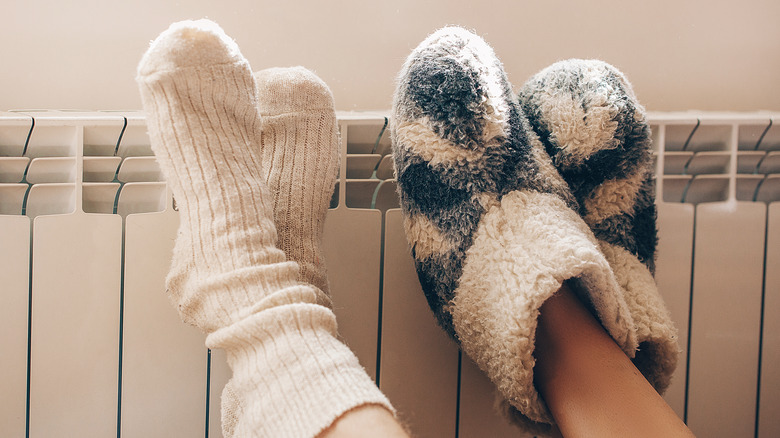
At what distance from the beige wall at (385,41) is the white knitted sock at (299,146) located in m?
0.09

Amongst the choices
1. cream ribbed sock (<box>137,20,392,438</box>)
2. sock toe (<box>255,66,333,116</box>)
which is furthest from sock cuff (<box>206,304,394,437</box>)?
sock toe (<box>255,66,333,116</box>)

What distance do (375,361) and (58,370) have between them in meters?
0.36

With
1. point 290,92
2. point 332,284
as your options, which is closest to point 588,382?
point 332,284

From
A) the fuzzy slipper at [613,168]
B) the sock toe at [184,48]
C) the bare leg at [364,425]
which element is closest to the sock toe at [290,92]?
the sock toe at [184,48]

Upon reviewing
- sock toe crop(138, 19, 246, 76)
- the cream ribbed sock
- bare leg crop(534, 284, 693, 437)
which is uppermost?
sock toe crop(138, 19, 246, 76)

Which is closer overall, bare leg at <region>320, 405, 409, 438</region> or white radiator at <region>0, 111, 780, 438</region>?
bare leg at <region>320, 405, 409, 438</region>

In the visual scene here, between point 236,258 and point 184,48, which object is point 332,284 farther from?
point 184,48

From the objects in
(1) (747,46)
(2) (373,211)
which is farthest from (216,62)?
(1) (747,46)

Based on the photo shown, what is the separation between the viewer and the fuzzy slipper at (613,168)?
1.81ft

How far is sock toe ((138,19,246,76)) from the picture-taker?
1.62ft

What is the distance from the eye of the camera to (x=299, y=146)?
2.02ft

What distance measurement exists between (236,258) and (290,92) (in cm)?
22

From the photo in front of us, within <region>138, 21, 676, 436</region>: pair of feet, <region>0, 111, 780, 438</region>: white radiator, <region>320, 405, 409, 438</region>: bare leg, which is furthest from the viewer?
<region>0, 111, 780, 438</region>: white radiator

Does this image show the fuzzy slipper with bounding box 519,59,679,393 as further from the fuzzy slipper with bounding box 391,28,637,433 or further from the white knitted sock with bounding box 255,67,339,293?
the white knitted sock with bounding box 255,67,339,293
